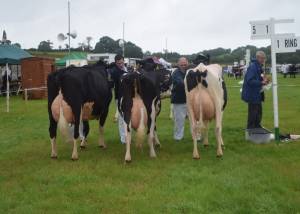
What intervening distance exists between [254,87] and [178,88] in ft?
5.81

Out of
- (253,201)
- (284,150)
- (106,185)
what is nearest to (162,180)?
(106,185)

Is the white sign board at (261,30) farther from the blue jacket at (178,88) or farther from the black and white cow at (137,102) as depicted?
the black and white cow at (137,102)

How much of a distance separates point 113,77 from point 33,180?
3952mm

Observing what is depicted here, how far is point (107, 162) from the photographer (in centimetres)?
963

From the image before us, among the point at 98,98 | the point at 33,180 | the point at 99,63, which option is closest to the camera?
the point at 33,180

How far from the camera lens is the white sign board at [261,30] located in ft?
36.3

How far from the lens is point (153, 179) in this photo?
8117 millimetres

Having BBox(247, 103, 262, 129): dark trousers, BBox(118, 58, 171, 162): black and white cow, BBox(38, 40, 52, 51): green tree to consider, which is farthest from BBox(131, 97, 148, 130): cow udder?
BBox(38, 40, 52, 51): green tree

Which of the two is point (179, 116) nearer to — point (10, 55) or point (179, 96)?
point (179, 96)

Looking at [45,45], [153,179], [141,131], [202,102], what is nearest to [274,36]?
[202,102]

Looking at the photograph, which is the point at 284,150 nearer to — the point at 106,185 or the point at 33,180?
the point at 106,185

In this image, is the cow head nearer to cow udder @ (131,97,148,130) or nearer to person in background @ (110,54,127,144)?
cow udder @ (131,97,148,130)

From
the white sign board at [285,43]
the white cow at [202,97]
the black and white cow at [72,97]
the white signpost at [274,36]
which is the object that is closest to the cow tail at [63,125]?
the black and white cow at [72,97]

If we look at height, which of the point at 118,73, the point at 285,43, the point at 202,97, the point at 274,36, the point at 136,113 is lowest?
the point at 136,113
